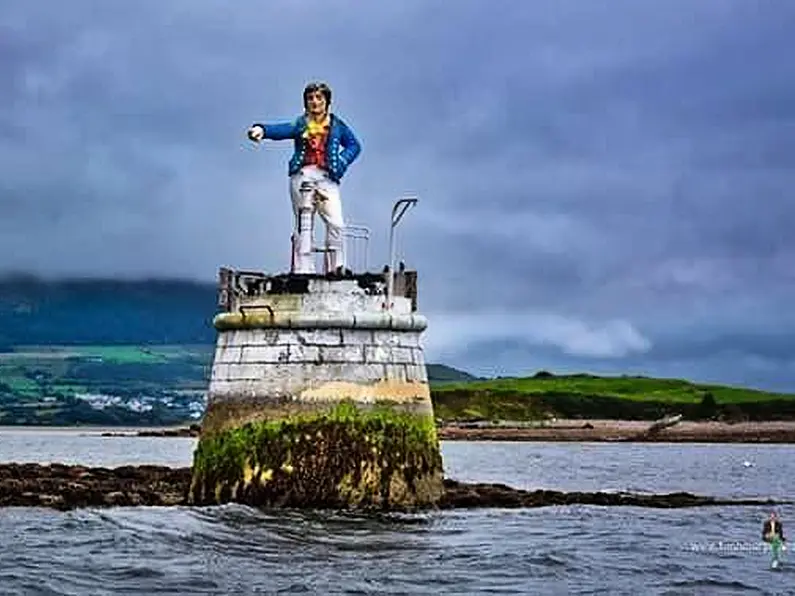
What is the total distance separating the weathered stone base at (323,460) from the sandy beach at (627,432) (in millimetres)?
95709

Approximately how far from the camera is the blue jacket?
33688 mm

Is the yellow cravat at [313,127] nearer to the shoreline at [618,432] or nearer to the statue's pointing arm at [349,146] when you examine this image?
the statue's pointing arm at [349,146]

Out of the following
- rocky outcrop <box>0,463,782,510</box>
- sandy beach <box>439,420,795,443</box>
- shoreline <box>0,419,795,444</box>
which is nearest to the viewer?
rocky outcrop <box>0,463,782,510</box>

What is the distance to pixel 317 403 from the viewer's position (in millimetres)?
30969

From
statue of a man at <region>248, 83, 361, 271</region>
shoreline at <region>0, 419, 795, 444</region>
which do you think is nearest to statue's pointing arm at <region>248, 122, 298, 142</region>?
statue of a man at <region>248, 83, 361, 271</region>

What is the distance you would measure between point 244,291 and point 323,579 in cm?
970

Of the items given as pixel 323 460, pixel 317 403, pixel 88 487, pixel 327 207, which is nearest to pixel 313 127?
pixel 327 207

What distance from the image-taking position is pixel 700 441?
127812 mm

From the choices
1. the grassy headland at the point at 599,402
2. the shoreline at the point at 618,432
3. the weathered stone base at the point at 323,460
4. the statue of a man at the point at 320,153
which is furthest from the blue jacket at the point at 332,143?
the grassy headland at the point at 599,402

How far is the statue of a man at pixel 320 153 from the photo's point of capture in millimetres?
33656

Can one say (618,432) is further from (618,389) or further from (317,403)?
(317,403)

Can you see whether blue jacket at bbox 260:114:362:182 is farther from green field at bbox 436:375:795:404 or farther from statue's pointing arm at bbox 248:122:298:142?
green field at bbox 436:375:795:404

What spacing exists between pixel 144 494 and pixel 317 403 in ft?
22.3

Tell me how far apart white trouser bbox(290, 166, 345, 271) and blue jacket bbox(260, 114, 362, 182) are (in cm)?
17
